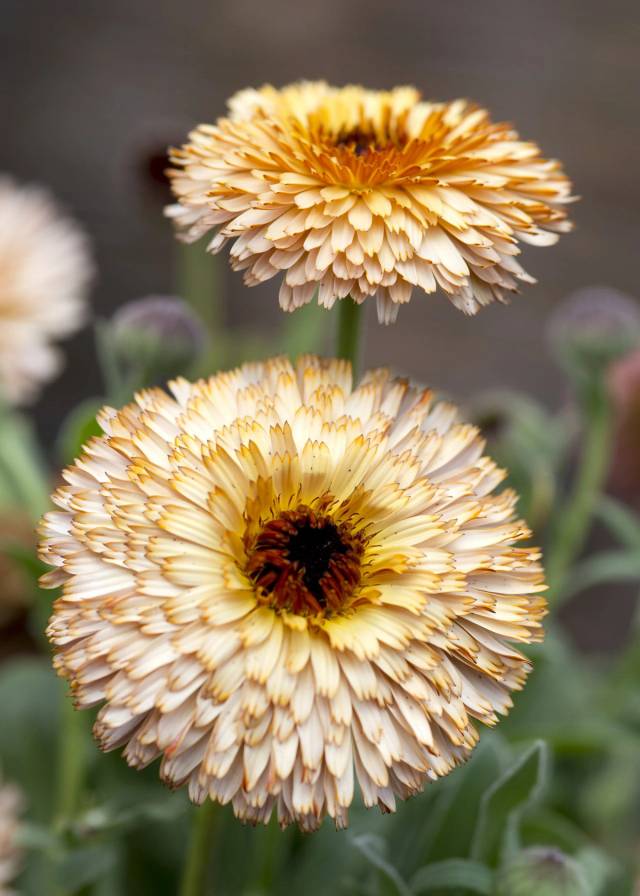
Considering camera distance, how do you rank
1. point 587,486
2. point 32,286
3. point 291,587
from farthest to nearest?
1. point 32,286
2. point 587,486
3. point 291,587

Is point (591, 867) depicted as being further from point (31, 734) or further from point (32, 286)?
point (32, 286)

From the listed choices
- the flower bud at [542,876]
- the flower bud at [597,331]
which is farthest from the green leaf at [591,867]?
the flower bud at [597,331]

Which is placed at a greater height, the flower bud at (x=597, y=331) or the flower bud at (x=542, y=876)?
the flower bud at (x=597, y=331)

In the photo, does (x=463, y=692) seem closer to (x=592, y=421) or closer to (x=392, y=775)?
(x=392, y=775)

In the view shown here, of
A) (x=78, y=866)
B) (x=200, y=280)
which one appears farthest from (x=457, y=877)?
(x=200, y=280)

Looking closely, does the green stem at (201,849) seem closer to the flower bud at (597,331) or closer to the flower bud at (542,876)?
the flower bud at (542,876)

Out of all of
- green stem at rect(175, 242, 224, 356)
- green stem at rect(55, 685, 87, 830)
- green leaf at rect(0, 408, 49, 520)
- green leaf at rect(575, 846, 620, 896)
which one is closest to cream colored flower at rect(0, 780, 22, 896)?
green stem at rect(55, 685, 87, 830)
